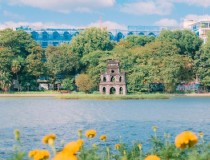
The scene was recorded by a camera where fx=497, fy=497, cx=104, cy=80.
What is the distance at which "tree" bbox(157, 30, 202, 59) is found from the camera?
79494mm

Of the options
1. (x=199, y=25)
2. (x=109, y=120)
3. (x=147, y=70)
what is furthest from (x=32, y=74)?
(x=199, y=25)

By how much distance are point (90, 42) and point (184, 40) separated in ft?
49.9

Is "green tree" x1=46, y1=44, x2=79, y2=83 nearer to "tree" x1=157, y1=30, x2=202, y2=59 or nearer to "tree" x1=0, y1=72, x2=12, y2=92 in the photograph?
"tree" x1=0, y1=72, x2=12, y2=92

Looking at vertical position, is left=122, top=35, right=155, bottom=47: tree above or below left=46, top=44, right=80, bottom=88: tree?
above

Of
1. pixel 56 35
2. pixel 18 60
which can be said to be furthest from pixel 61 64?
pixel 56 35

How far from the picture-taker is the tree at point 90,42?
77.2 meters

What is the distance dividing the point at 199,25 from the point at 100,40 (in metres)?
60.4

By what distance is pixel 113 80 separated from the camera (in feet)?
218

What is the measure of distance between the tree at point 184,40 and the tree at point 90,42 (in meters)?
9.29

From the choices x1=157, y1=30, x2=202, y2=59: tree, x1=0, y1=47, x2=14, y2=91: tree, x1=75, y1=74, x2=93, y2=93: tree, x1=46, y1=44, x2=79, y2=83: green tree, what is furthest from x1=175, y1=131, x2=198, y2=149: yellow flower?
x1=157, y1=30, x2=202, y2=59: tree

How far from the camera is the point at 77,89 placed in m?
71.6

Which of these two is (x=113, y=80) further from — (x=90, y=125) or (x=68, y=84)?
(x=90, y=125)

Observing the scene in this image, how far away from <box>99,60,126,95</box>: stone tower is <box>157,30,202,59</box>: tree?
15.5 meters

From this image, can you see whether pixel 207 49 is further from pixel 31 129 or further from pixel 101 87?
pixel 31 129
